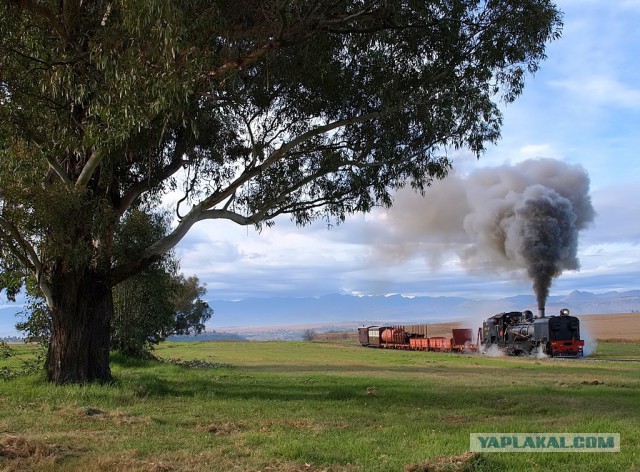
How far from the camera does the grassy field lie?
22.8ft

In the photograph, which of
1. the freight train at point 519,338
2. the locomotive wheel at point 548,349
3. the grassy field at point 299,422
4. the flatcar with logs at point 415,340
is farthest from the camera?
the flatcar with logs at point 415,340

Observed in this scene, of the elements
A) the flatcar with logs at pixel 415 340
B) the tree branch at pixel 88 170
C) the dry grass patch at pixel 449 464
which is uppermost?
the tree branch at pixel 88 170

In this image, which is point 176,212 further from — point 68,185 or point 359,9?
point 359,9

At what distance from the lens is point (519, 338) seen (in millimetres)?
35531

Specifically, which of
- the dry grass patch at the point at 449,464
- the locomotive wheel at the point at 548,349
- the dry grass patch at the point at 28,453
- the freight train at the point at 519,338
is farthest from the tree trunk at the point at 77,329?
the freight train at the point at 519,338

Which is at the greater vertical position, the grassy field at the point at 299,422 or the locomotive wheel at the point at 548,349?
the grassy field at the point at 299,422

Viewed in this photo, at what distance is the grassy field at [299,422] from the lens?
6953 mm

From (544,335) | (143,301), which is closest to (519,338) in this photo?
(544,335)

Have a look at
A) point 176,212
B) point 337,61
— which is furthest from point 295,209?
point 337,61

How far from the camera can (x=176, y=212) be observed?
16469mm

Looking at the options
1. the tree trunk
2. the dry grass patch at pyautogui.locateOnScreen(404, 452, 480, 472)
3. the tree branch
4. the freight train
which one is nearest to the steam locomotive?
the freight train

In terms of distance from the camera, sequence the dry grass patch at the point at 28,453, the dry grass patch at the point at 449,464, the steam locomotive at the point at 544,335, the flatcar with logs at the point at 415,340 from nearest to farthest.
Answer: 1. the dry grass patch at the point at 449,464
2. the dry grass patch at the point at 28,453
3. the steam locomotive at the point at 544,335
4. the flatcar with logs at the point at 415,340

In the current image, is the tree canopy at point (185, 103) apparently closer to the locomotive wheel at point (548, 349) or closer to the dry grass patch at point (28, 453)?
the dry grass patch at point (28, 453)

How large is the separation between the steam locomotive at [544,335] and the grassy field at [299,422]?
14.4 metres
